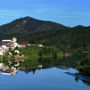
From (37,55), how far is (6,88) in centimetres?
10732

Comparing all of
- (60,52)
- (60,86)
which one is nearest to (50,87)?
(60,86)

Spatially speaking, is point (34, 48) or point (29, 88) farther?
point (34, 48)

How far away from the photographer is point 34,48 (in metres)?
158

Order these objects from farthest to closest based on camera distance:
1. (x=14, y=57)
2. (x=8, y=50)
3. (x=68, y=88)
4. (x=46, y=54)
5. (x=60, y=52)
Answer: (x=60, y=52)
(x=46, y=54)
(x=8, y=50)
(x=14, y=57)
(x=68, y=88)

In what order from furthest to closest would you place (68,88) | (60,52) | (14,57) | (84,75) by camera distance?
(60,52)
(14,57)
(84,75)
(68,88)

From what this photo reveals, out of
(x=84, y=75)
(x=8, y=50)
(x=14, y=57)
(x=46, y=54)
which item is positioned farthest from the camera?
(x=46, y=54)

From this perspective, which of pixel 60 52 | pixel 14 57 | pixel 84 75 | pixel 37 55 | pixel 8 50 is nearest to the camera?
pixel 84 75

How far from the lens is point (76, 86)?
50.6m

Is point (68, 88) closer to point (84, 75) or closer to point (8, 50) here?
point (84, 75)

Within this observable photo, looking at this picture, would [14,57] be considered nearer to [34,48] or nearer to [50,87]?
[34,48]

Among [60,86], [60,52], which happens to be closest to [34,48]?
[60,52]

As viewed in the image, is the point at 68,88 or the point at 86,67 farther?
the point at 86,67

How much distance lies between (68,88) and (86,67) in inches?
547

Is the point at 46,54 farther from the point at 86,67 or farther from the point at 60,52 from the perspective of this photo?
the point at 86,67
